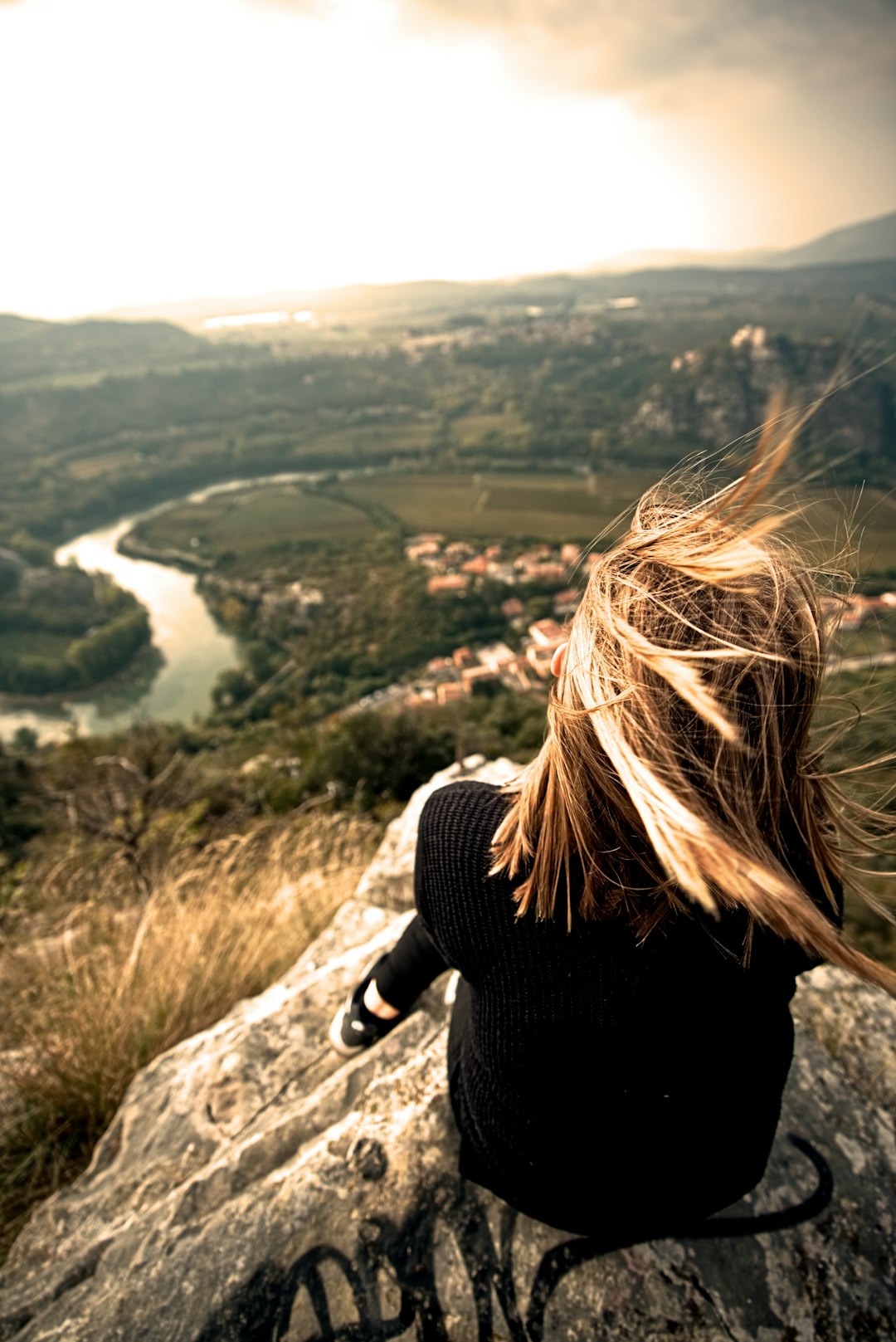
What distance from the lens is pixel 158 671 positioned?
84.3 feet

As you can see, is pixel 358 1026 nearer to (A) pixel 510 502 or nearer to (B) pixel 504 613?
(B) pixel 504 613

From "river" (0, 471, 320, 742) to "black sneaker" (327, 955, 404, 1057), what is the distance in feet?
57.6

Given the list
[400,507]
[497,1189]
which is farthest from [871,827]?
[400,507]

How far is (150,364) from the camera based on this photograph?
7450cm

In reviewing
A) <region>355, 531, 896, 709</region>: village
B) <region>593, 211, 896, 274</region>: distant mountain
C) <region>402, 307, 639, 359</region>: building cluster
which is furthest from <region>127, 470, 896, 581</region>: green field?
<region>593, 211, 896, 274</region>: distant mountain

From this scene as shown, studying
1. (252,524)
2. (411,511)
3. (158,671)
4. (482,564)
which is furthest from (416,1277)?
(252,524)

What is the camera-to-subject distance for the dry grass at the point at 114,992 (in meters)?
1.64

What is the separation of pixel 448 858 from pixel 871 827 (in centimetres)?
70

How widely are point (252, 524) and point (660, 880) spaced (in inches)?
1590

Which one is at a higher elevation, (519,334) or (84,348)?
(84,348)

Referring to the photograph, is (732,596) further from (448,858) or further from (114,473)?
(114,473)

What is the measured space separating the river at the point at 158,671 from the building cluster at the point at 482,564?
9798mm

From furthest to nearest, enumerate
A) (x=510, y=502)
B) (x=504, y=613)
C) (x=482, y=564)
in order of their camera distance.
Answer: (x=510, y=502), (x=482, y=564), (x=504, y=613)

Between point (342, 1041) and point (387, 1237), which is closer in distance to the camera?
point (387, 1237)
